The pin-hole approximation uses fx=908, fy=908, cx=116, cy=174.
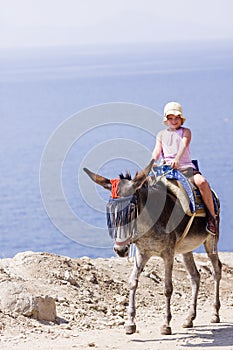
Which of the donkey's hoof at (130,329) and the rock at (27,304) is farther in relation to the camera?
the rock at (27,304)

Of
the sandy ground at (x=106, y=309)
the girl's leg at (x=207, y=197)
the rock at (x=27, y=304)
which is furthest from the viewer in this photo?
the girl's leg at (x=207, y=197)

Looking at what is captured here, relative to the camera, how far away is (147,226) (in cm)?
1191

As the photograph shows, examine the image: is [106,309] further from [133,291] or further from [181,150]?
[181,150]

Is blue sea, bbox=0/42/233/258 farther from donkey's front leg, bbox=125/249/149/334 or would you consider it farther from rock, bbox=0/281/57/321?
rock, bbox=0/281/57/321

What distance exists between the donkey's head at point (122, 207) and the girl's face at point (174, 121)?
157 centimetres

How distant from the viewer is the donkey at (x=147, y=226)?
11266mm

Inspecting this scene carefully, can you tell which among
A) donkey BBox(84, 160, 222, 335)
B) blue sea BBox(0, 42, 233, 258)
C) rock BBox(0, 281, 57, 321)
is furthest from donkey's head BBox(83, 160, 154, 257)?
rock BBox(0, 281, 57, 321)

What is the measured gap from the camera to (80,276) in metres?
14.7

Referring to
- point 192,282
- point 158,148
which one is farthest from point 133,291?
point 158,148

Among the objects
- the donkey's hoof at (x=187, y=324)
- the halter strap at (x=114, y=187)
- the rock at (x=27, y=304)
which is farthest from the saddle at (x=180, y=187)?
the rock at (x=27, y=304)

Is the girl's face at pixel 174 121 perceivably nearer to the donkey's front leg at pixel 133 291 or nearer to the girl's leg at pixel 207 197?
the girl's leg at pixel 207 197

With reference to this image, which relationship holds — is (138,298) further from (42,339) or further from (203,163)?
(203,163)

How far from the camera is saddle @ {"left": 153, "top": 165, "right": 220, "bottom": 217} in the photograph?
40.7 ft

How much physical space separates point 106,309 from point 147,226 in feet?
7.79
